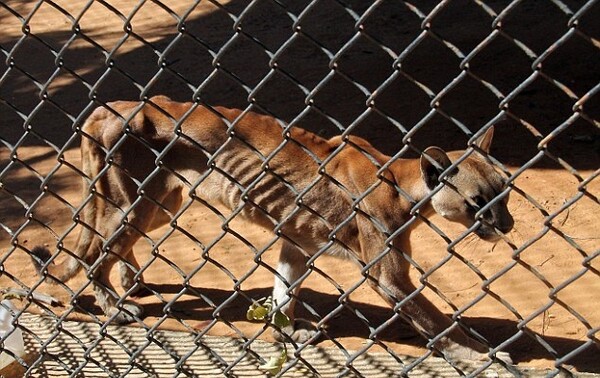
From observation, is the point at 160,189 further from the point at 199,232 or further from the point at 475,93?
the point at 475,93

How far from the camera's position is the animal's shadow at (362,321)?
4.61 metres

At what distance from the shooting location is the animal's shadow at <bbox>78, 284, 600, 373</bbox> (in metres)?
4.61

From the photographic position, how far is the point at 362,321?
16.6ft

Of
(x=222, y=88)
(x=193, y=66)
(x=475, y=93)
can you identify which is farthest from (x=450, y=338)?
(x=193, y=66)

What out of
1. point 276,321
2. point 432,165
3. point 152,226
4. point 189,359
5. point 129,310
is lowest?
point 129,310

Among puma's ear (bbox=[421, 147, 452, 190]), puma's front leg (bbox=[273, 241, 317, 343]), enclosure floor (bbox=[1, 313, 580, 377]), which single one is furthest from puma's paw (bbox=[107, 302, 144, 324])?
puma's ear (bbox=[421, 147, 452, 190])

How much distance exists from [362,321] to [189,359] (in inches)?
44.4

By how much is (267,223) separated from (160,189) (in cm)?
63

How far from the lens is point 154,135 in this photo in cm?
478

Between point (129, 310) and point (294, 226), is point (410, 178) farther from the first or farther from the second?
point (129, 310)

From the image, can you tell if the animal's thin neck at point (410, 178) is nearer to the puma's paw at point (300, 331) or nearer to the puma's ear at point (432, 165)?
the puma's ear at point (432, 165)

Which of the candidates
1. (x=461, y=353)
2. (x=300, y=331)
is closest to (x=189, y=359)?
(x=300, y=331)

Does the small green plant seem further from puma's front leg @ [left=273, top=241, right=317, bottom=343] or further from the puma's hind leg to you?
the puma's hind leg

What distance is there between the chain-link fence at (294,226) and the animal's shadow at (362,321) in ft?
0.04
